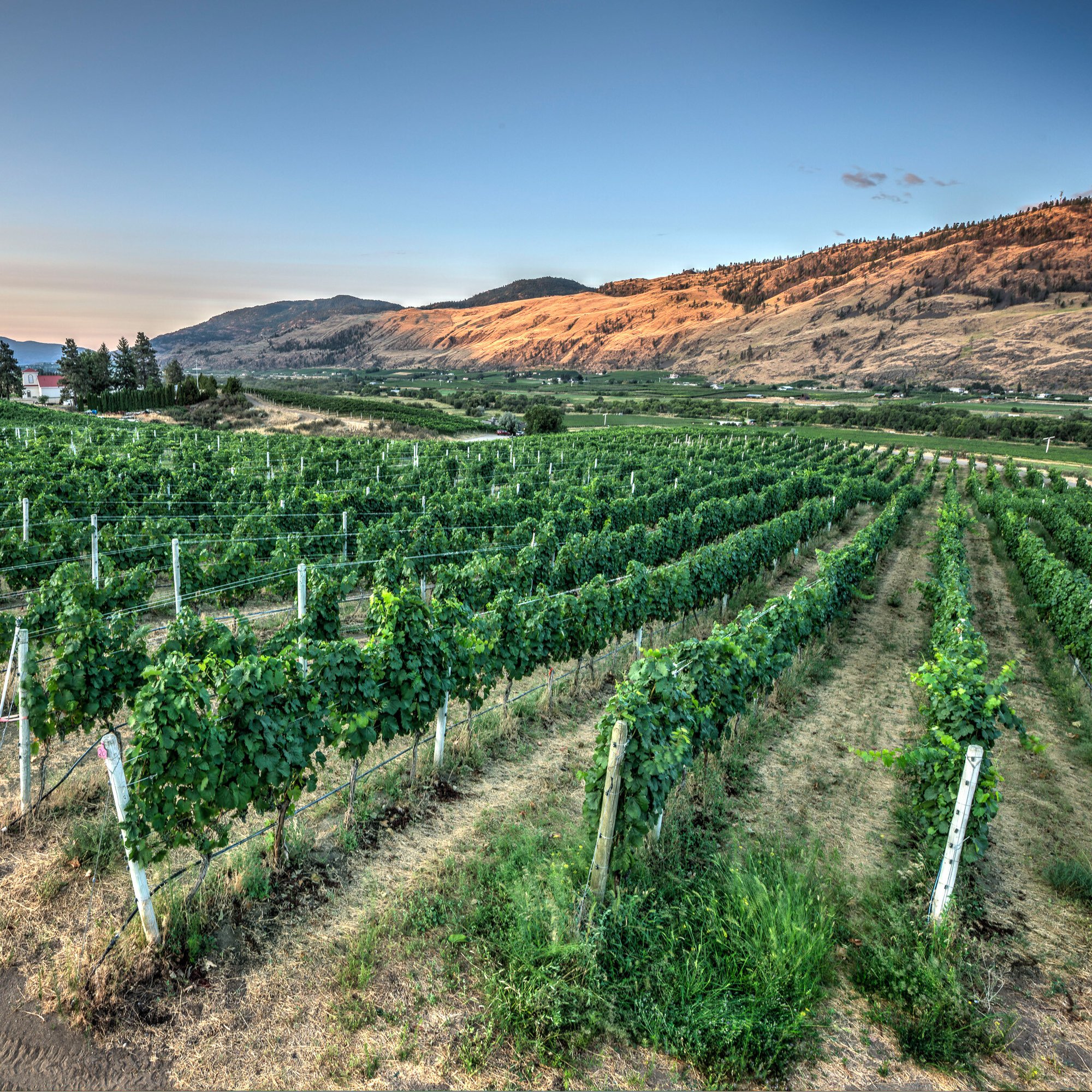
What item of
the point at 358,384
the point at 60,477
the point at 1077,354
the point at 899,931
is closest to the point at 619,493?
the point at 60,477

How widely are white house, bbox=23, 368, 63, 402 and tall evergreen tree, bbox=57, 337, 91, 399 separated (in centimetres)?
2757

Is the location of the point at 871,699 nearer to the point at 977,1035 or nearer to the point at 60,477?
the point at 977,1035

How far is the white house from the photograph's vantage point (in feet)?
374

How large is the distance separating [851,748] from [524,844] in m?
4.24

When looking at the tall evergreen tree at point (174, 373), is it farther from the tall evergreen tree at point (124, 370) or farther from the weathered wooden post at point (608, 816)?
the weathered wooden post at point (608, 816)

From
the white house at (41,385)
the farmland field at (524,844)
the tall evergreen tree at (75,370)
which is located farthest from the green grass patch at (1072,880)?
the white house at (41,385)

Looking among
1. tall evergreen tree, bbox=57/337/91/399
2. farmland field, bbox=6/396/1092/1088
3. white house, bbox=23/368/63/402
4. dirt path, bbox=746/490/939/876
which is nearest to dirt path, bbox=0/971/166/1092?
farmland field, bbox=6/396/1092/1088

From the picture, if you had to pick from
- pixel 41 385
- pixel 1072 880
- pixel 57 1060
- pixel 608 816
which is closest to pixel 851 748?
pixel 1072 880

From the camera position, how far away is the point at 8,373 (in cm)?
8731

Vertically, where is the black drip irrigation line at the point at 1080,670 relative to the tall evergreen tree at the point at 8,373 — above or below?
below

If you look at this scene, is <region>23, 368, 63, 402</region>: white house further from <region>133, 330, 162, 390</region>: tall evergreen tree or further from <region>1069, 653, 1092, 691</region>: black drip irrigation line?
<region>1069, 653, 1092, 691</region>: black drip irrigation line

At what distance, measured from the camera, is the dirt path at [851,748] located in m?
7.11

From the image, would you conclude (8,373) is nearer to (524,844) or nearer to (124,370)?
(124,370)

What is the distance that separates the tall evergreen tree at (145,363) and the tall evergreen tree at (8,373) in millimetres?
15009
